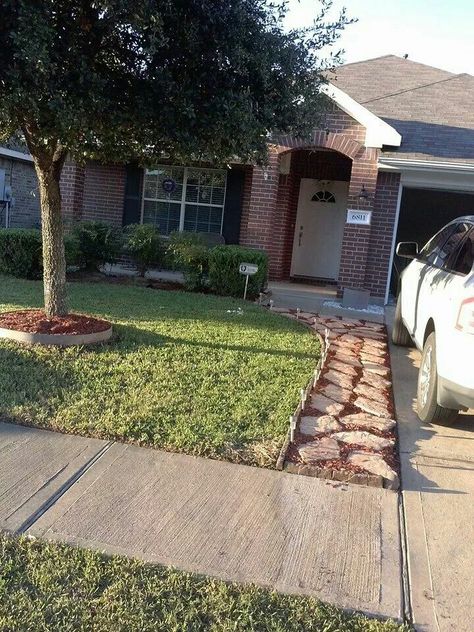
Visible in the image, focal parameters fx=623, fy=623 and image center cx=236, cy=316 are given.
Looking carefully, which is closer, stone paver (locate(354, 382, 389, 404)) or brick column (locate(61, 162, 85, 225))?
stone paver (locate(354, 382, 389, 404))

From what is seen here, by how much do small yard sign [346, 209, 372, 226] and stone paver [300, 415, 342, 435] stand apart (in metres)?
6.71

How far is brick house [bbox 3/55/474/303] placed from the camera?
36.4ft

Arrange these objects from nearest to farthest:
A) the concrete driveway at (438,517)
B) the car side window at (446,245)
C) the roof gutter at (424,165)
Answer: the concrete driveway at (438,517) → the car side window at (446,245) → the roof gutter at (424,165)

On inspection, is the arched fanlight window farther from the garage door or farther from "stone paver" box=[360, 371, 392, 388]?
"stone paver" box=[360, 371, 392, 388]

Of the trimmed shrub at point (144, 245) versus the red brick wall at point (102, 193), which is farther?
the red brick wall at point (102, 193)

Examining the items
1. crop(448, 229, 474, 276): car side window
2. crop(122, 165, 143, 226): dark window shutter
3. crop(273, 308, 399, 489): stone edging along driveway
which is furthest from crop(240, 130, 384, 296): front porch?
crop(448, 229, 474, 276): car side window

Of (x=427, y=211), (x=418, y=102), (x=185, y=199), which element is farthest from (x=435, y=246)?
(x=427, y=211)

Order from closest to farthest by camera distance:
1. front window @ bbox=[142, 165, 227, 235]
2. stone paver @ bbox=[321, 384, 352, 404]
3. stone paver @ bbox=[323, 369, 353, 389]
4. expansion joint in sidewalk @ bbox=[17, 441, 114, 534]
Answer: expansion joint in sidewalk @ bbox=[17, 441, 114, 534] < stone paver @ bbox=[321, 384, 352, 404] < stone paver @ bbox=[323, 369, 353, 389] < front window @ bbox=[142, 165, 227, 235]

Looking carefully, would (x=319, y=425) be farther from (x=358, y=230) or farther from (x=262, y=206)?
(x=262, y=206)

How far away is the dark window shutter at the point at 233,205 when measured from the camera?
44.6 feet

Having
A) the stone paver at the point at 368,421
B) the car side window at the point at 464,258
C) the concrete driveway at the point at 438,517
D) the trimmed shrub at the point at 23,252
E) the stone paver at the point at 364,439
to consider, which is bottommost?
the concrete driveway at the point at 438,517

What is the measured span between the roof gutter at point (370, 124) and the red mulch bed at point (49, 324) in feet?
20.9

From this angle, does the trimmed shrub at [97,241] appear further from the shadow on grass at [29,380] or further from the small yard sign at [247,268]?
the shadow on grass at [29,380]

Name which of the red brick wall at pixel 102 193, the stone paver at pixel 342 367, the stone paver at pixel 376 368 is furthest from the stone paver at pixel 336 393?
the red brick wall at pixel 102 193
